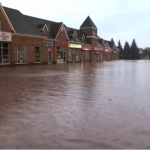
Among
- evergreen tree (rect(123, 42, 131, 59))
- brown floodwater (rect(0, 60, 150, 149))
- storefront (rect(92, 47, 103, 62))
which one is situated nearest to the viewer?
brown floodwater (rect(0, 60, 150, 149))

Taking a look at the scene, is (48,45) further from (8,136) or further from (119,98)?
(8,136)

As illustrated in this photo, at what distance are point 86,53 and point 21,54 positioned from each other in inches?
1023

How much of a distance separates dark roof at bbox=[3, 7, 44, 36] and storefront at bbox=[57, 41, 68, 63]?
734cm

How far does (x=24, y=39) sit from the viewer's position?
33.8 m

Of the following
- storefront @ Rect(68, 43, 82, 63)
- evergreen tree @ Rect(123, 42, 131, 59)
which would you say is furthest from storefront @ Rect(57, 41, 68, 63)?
evergreen tree @ Rect(123, 42, 131, 59)

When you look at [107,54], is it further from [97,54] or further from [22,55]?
[22,55]

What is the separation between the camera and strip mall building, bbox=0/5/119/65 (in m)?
31.4

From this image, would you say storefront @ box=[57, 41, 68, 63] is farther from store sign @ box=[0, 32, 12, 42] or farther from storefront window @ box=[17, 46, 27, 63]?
store sign @ box=[0, 32, 12, 42]

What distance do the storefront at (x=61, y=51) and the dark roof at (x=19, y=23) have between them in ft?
24.1

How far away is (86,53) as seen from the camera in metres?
57.6

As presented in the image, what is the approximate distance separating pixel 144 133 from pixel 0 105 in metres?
4.34

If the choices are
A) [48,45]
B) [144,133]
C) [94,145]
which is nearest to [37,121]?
[94,145]

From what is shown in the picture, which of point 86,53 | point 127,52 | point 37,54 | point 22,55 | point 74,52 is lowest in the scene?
point 22,55

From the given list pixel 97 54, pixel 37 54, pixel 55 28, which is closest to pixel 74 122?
pixel 37 54
